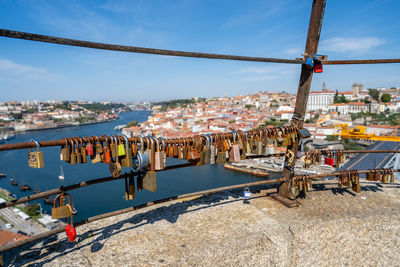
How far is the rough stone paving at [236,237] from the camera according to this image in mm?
1939

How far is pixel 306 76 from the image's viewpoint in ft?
8.94

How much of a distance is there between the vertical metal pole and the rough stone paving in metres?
0.47

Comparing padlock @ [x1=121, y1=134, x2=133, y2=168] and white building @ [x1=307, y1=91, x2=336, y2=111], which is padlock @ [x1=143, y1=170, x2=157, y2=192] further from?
white building @ [x1=307, y1=91, x2=336, y2=111]

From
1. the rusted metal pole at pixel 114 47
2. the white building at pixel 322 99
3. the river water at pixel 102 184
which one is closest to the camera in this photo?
the rusted metal pole at pixel 114 47

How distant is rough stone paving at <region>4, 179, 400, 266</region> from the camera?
194 cm

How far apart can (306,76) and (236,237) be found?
1.99m

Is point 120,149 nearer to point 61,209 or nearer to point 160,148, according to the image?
point 160,148

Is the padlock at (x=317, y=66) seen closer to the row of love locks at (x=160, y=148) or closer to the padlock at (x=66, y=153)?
the row of love locks at (x=160, y=148)

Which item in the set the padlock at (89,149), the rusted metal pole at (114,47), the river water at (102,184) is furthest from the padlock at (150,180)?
the river water at (102,184)

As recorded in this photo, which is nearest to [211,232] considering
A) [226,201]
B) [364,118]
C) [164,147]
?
[226,201]

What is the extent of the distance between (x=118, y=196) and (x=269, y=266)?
929 inches

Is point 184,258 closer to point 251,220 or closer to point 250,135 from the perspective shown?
point 251,220

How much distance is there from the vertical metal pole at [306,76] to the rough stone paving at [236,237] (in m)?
0.47

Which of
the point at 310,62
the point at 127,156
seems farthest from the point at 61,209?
the point at 310,62
